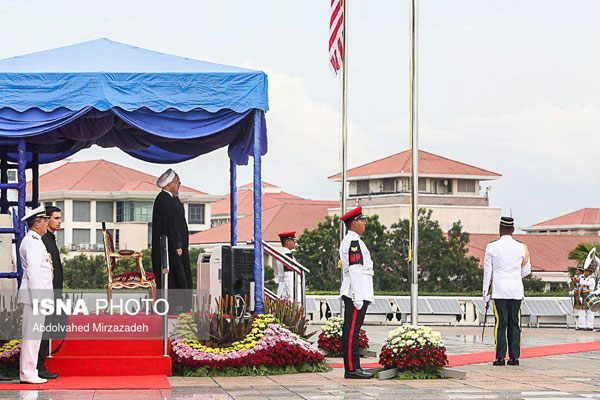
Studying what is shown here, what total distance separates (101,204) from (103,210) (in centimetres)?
84

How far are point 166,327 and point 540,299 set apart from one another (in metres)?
18.9

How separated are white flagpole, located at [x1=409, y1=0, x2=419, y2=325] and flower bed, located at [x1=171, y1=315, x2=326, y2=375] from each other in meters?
1.51

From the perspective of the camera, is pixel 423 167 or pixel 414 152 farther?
pixel 423 167

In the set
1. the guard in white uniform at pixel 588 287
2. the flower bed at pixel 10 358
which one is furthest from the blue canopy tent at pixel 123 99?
the guard in white uniform at pixel 588 287

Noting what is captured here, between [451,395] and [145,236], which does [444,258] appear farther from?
[145,236]

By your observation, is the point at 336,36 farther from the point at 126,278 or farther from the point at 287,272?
the point at 126,278

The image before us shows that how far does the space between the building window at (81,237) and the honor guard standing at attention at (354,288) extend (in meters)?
108

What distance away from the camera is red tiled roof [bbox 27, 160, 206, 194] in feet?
395

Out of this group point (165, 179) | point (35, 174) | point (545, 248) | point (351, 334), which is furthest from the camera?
point (545, 248)

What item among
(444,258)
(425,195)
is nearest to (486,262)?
(444,258)

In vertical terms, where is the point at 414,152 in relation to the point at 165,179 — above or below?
above

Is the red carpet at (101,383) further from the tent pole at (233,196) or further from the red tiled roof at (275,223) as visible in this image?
the red tiled roof at (275,223)

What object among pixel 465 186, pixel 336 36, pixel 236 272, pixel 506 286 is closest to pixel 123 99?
pixel 236 272

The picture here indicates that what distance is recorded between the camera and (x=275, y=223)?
389 feet
